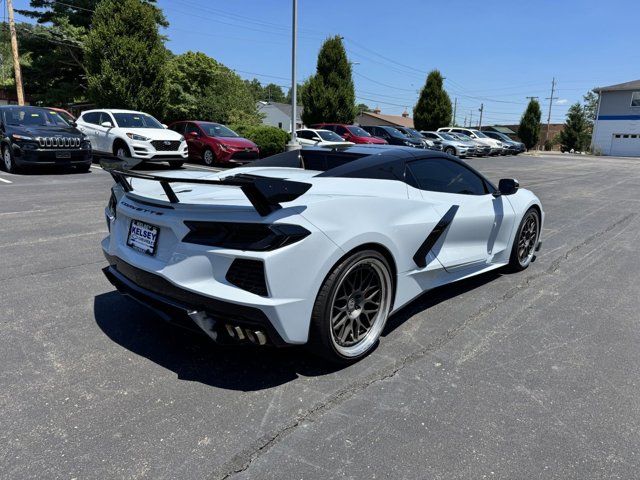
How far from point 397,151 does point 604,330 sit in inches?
85.8

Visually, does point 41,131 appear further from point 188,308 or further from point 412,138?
point 412,138

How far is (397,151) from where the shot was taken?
12.8ft

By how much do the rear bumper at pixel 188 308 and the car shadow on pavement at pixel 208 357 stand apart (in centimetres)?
15

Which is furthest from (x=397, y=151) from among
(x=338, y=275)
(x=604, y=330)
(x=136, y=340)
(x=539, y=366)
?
(x=136, y=340)

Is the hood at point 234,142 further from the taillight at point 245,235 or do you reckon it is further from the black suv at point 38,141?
the taillight at point 245,235

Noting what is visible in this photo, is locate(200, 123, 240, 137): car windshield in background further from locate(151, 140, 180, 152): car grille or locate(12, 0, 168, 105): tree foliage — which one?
locate(12, 0, 168, 105): tree foliage

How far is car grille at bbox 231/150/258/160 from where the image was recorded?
15.1 metres

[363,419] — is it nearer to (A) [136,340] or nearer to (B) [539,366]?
(B) [539,366]

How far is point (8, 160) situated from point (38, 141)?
1.32 m

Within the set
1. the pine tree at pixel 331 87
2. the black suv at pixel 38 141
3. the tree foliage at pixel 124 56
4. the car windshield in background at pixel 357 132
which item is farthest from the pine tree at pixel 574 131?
the black suv at pixel 38 141

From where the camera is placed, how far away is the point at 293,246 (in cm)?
258

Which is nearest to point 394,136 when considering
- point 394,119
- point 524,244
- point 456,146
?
A: point 456,146

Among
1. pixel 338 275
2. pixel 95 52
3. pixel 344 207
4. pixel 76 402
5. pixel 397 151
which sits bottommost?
pixel 76 402

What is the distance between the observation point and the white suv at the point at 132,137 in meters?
13.0
